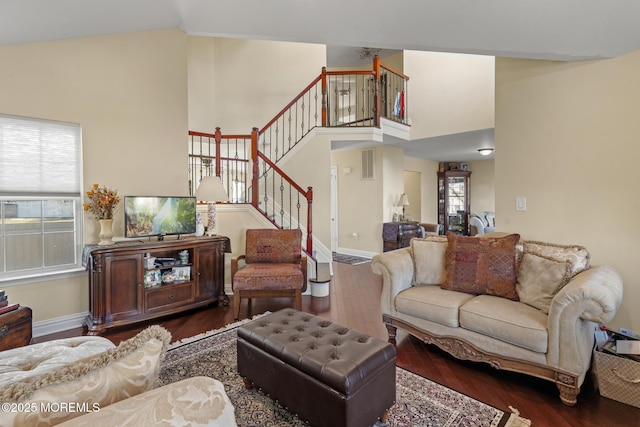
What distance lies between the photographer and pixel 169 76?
12.1ft

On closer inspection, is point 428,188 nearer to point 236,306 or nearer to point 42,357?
point 236,306

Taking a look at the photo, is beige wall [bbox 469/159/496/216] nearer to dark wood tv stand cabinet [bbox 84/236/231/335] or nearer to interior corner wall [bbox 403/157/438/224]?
interior corner wall [bbox 403/157/438/224]

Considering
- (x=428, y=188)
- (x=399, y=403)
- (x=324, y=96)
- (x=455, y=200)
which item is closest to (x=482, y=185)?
(x=455, y=200)

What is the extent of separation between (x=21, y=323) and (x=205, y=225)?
84.2 inches

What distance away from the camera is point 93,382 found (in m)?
0.78

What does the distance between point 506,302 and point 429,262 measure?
712mm

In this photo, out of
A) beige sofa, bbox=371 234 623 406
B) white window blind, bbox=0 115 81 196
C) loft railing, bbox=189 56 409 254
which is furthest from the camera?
loft railing, bbox=189 56 409 254

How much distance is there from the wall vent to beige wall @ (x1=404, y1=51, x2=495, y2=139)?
106 centimetres

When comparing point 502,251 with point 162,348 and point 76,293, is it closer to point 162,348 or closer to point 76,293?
point 162,348

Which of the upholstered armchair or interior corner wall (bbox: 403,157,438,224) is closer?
the upholstered armchair

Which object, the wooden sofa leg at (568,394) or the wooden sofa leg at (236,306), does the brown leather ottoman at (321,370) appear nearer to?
the wooden sofa leg at (568,394)

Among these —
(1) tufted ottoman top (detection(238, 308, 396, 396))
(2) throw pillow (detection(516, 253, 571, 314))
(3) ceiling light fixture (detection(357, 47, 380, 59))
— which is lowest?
(1) tufted ottoman top (detection(238, 308, 396, 396))

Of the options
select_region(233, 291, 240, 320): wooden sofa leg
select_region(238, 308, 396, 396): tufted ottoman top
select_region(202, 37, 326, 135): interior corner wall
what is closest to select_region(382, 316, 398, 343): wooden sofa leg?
select_region(238, 308, 396, 396): tufted ottoman top

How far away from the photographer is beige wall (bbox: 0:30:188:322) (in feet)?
9.08
